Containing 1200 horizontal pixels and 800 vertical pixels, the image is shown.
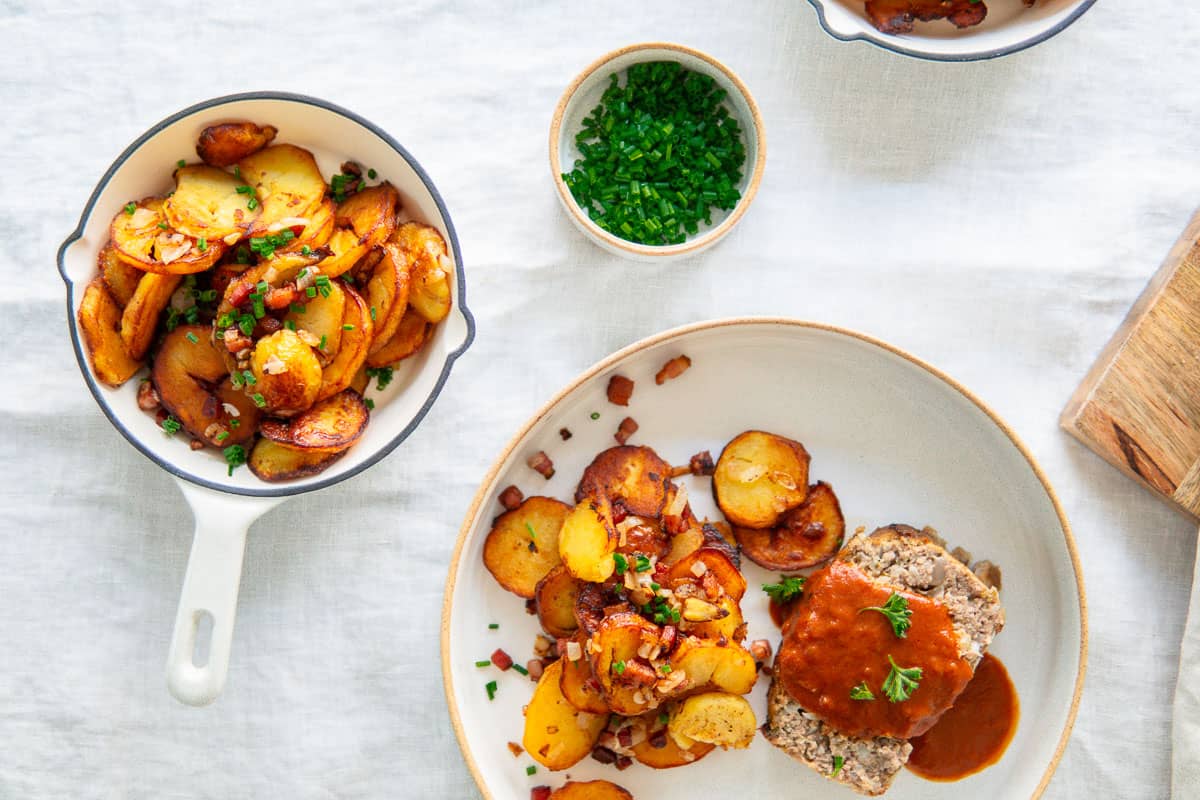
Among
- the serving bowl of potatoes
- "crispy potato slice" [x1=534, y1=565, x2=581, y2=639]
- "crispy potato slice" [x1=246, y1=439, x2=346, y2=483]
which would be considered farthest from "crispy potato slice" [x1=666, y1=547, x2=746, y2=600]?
"crispy potato slice" [x1=246, y1=439, x2=346, y2=483]

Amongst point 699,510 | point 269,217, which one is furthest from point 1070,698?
point 269,217

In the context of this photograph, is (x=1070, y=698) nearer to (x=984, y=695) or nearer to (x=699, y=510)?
(x=984, y=695)

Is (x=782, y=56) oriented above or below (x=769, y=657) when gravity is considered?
above

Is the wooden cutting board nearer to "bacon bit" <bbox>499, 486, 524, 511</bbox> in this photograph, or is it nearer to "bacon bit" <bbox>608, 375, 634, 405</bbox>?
"bacon bit" <bbox>608, 375, 634, 405</bbox>

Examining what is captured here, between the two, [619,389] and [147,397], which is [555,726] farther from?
[147,397]

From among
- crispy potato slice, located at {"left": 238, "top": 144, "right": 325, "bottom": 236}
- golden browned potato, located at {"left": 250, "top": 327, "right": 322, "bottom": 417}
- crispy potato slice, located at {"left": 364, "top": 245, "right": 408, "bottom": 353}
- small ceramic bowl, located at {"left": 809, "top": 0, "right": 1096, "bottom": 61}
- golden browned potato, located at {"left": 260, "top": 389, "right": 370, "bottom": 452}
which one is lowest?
golden browned potato, located at {"left": 260, "top": 389, "right": 370, "bottom": 452}

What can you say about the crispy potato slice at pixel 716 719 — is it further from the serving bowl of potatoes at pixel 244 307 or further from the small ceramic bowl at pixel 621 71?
the small ceramic bowl at pixel 621 71
